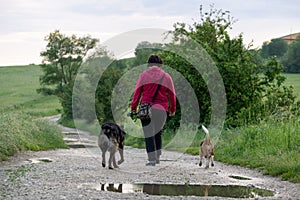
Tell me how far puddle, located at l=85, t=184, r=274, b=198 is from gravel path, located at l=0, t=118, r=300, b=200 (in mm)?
122

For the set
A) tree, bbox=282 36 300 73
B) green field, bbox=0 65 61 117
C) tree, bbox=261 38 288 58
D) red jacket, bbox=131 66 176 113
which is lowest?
green field, bbox=0 65 61 117

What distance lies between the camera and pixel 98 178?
996 cm

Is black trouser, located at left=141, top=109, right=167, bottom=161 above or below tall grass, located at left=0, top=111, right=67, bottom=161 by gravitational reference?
above

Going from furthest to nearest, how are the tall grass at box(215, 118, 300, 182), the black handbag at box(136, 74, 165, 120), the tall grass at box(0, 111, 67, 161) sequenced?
1. the tall grass at box(0, 111, 67, 161)
2. the black handbag at box(136, 74, 165, 120)
3. the tall grass at box(215, 118, 300, 182)

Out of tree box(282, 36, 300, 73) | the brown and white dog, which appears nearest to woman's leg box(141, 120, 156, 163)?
the brown and white dog

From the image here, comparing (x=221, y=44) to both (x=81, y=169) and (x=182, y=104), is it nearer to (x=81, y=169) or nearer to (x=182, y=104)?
(x=182, y=104)

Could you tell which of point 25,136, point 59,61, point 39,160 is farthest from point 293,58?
point 39,160

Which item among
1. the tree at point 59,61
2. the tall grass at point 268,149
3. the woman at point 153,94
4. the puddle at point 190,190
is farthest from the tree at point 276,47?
the puddle at point 190,190

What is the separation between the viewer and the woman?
39.4 feet

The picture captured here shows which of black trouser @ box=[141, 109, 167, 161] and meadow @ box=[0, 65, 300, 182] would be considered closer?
meadow @ box=[0, 65, 300, 182]

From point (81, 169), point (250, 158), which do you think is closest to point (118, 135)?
point (81, 169)

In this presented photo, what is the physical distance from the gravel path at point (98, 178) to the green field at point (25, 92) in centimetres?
4302

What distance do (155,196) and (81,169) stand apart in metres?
3.73

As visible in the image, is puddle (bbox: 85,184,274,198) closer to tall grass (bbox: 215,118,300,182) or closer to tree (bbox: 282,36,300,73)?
tall grass (bbox: 215,118,300,182)
